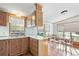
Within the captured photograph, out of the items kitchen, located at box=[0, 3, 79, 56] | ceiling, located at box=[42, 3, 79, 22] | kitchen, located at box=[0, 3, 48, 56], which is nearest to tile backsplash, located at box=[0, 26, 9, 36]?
kitchen, located at box=[0, 3, 48, 56]

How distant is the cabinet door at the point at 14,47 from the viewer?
278 centimetres

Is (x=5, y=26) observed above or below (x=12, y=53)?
above

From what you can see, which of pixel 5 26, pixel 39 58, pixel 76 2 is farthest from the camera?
pixel 5 26

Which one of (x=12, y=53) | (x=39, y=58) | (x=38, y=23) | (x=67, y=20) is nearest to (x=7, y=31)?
(x=12, y=53)

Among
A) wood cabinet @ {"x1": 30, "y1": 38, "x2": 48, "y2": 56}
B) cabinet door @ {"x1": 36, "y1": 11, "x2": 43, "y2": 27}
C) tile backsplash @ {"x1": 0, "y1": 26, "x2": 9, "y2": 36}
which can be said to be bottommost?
wood cabinet @ {"x1": 30, "y1": 38, "x2": 48, "y2": 56}

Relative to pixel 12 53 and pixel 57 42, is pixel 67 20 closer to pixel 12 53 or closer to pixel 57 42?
pixel 57 42

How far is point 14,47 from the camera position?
9.57ft

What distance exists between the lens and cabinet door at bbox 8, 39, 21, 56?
2.78 metres

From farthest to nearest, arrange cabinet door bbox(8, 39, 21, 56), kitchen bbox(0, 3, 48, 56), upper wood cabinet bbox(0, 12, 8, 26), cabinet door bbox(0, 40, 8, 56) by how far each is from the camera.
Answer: upper wood cabinet bbox(0, 12, 8, 26) < cabinet door bbox(8, 39, 21, 56) < kitchen bbox(0, 3, 48, 56) < cabinet door bbox(0, 40, 8, 56)

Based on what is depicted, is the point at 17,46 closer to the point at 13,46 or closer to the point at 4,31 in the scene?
the point at 13,46

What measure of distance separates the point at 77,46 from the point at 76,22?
2.35ft

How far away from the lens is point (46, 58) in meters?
2.43

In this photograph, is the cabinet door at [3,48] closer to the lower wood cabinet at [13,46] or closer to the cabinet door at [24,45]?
the lower wood cabinet at [13,46]

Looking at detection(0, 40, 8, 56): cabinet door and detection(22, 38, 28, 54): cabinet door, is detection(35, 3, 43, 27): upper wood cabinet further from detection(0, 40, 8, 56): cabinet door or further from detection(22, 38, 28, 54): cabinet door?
detection(0, 40, 8, 56): cabinet door
